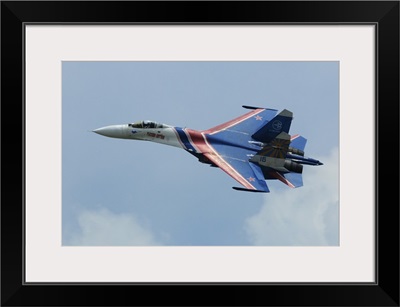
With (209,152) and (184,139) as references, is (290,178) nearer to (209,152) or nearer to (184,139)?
(209,152)

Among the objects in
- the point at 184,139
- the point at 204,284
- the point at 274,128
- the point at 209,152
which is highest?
the point at 274,128

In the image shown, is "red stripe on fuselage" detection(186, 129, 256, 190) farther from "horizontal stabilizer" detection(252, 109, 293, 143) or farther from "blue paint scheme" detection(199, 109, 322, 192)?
"horizontal stabilizer" detection(252, 109, 293, 143)

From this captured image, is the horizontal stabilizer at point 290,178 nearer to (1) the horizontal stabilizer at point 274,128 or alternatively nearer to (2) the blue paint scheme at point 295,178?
(2) the blue paint scheme at point 295,178

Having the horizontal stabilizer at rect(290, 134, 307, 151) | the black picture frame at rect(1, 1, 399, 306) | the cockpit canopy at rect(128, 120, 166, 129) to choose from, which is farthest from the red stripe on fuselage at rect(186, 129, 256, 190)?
the black picture frame at rect(1, 1, 399, 306)

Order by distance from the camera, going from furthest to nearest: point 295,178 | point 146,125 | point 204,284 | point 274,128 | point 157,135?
point 157,135, point 146,125, point 274,128, point 295,178, point 204,284

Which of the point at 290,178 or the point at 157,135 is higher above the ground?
the point at 157,135

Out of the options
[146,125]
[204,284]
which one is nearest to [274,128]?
[146,125]

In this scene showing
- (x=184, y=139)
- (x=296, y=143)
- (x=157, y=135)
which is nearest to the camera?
(x=296, y=143)

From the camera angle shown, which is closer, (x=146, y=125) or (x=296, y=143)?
(x=296, y=143)
